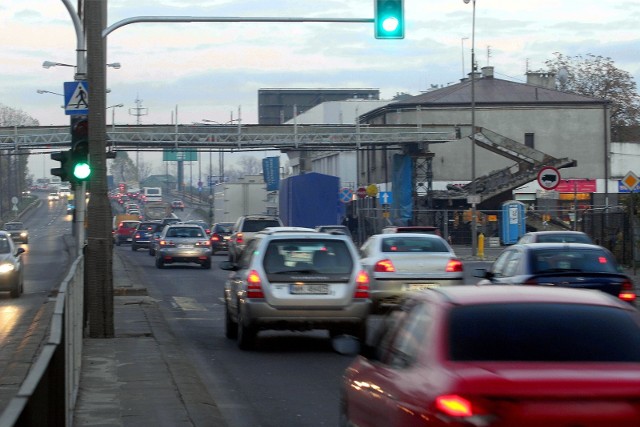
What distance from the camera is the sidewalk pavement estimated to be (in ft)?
32.2

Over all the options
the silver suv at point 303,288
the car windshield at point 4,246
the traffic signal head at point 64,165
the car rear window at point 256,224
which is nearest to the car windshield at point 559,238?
the traffic signal head at point 64,165

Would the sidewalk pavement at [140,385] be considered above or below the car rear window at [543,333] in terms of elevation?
below

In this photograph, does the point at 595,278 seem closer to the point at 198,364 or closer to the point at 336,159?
the point at 198,364

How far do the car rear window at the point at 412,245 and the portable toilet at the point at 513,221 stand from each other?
3011 cm

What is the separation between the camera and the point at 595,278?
15.6 metres

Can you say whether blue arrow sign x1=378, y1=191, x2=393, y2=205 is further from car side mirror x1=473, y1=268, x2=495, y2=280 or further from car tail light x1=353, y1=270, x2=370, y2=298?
car tail light x1=353, y1=270, x2=370, y2=298

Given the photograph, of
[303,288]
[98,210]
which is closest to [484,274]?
[303,288]

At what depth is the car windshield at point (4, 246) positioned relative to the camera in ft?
91.0

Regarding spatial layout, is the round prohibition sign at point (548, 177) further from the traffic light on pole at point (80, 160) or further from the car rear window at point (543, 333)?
the car rear window at point (543, 333)

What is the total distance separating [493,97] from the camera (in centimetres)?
8150

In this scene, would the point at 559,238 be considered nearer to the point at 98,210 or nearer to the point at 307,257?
the point at 307,257

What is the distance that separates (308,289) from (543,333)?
9.48 metres

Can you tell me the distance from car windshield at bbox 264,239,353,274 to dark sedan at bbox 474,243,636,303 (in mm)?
2391

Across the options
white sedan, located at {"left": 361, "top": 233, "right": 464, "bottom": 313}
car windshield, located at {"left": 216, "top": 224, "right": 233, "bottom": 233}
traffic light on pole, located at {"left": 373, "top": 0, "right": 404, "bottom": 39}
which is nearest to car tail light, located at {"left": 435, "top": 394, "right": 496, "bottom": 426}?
traffic light on pole, located at {"left": 373, "top": 0, "right": 404, "bottom": 39}
